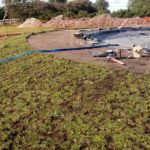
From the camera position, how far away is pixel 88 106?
652 cm

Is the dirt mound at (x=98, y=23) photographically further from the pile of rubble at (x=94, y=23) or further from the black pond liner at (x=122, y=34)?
the black pond liner at (x=122, y=34)

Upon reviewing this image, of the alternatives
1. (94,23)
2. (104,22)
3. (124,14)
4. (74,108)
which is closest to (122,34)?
(94,23)

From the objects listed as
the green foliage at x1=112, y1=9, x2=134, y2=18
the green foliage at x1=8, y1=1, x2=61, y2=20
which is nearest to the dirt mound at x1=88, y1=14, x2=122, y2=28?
the green foliage at x1=112, y1=9, x2=134, y2=18

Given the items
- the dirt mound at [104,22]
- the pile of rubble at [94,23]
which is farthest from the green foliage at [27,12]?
the dirt mound at [104,22]

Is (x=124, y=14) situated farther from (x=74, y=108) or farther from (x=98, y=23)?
(x=74, y=108)

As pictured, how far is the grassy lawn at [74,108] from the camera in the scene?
5.47 m

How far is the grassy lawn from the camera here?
215 inches

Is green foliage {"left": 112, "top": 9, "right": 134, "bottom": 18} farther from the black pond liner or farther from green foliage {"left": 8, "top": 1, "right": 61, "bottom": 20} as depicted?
the black pond liner

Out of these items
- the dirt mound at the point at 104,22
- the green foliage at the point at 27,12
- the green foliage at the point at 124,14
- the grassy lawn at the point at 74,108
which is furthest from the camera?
the green foliage at the point at 27,12

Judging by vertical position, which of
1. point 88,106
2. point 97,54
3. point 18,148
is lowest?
point 18,148

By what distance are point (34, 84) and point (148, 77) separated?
3.08 m

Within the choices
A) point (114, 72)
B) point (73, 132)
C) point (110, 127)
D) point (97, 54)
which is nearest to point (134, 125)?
point (110, 127)

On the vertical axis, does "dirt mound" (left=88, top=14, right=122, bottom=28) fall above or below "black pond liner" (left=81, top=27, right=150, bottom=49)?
above

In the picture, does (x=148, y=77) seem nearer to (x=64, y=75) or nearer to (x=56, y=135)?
(x=64, y=75)
